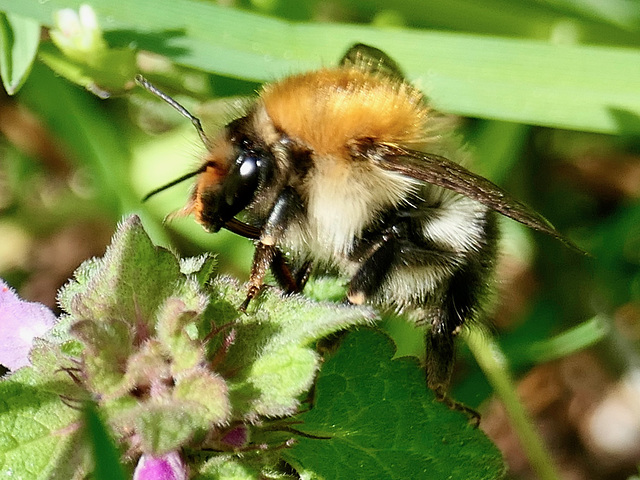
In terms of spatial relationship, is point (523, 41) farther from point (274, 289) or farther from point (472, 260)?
point (274, 289)

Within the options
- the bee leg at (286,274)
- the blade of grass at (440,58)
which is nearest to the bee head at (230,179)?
the bee leg at (286,274)

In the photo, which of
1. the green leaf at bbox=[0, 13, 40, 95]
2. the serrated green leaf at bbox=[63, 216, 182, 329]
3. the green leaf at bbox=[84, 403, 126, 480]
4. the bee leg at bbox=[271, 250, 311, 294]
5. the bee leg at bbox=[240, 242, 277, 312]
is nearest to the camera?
the green leaf at bbox=[84, 403, 126, 480]

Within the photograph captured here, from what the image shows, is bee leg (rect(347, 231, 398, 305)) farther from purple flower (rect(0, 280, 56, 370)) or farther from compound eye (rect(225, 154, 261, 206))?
purple flower (rect(0, 280, 56, 370))

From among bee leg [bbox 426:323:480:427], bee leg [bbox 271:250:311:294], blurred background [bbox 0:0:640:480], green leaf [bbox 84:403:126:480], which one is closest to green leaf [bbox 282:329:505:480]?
bee leg [bbox 426:323:480:427]

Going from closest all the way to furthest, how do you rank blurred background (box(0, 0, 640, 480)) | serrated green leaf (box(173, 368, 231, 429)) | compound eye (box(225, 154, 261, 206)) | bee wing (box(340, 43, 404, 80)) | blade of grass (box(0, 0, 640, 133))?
serrated green leaf (box(173, 368, 231, 429)) < compound eye (box(225, 154, 261, 206)) < bee wing (box(340, 43, 404, 80)) < blade of grass (box(0, 0, 640, 133)) < blurred background (box(0, 0, 640, 480))

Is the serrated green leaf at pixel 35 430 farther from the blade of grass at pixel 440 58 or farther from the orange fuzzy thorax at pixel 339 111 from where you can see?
the blade of grass at pixel 440 58

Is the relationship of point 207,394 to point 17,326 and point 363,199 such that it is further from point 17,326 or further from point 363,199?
point 363,199
